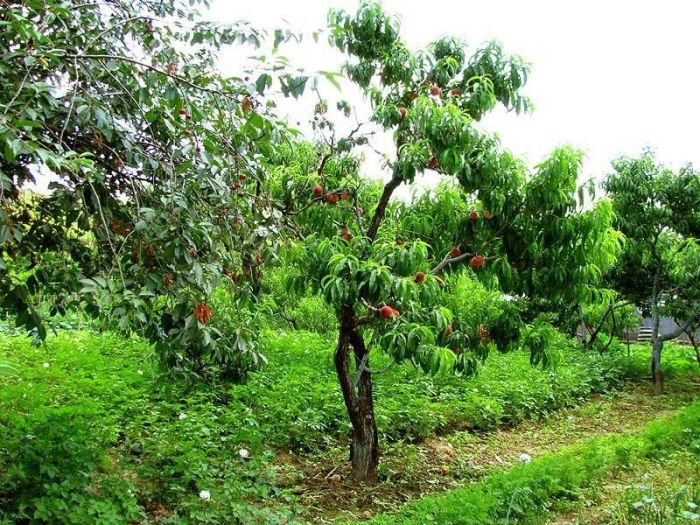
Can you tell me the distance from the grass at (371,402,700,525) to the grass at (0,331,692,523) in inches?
34.2

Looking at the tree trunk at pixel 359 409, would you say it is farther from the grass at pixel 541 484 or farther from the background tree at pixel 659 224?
the background tree at pixel 659 224

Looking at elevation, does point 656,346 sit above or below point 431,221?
below

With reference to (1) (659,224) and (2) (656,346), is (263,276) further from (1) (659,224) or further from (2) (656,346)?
(2) (656,346)

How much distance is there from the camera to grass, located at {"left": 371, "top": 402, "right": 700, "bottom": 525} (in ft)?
11.4

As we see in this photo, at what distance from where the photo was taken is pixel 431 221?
4.11 meters

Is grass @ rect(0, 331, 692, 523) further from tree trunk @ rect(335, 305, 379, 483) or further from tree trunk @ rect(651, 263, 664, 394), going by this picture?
tree trunk @ rect(651, 263, 664, 394)

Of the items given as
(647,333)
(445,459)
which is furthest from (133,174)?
(647,333)

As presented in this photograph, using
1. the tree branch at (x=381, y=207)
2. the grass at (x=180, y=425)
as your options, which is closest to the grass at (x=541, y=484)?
the grass at (x=180, y=425)

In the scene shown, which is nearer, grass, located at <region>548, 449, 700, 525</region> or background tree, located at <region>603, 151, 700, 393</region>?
grass, located at <region>548, 449, 700, 525</region>

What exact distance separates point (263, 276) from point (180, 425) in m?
1.27

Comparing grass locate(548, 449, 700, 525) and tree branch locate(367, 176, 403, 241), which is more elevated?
tree branch locate(367, 176, 403, 241)

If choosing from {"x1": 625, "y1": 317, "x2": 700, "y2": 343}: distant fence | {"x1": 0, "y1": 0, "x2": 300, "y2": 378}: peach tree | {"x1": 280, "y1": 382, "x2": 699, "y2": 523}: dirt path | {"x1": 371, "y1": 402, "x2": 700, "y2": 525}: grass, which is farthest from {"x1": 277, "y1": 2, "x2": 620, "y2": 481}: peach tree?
{"x1": 625, "y1": 317, "x2": 700, "y2": 343}: distant fence

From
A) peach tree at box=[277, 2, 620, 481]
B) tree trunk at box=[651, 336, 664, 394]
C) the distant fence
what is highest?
peach tree at box=[277, 2, 620, 481]

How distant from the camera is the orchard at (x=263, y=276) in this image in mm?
2182
